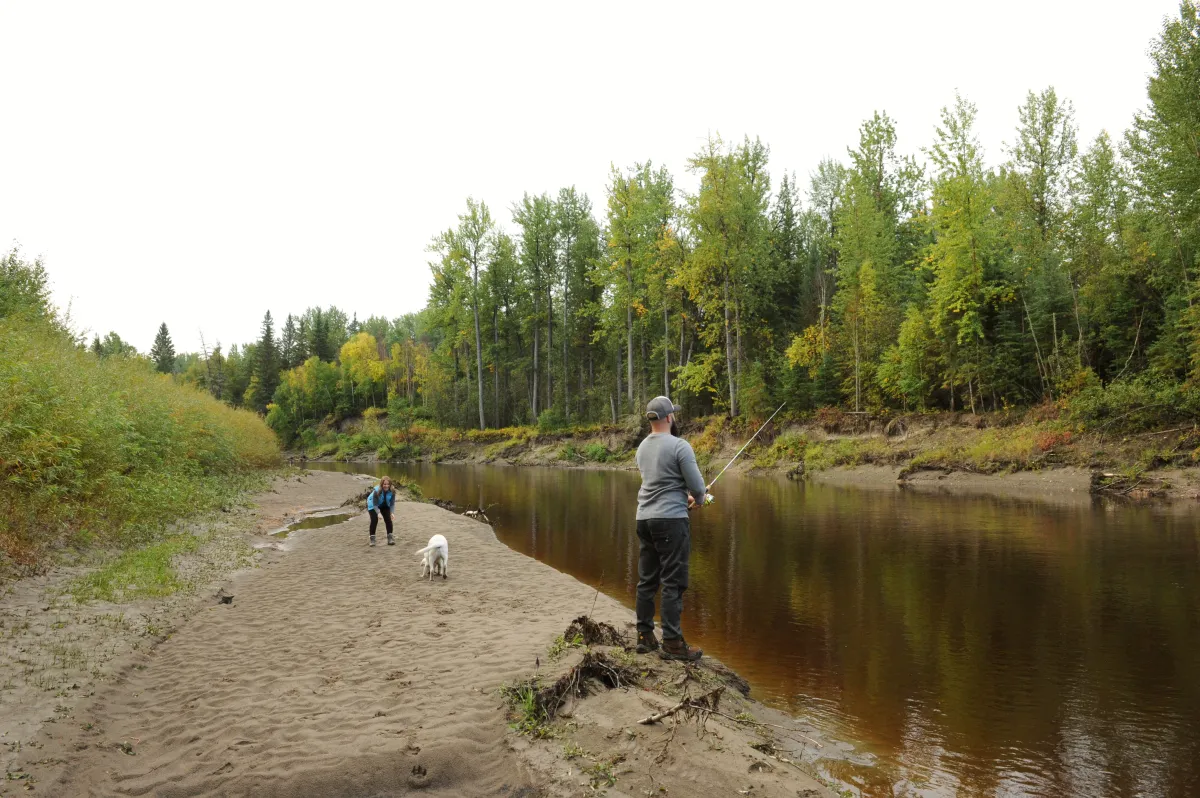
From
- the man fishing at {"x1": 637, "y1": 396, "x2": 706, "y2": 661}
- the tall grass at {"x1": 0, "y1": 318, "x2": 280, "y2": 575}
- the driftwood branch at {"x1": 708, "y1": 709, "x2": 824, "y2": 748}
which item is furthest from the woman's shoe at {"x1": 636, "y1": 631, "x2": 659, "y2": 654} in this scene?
the tall grass at {"x1": 0, "y1": 318, "x2": 280, "y2": 575}

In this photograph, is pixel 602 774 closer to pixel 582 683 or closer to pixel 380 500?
pixel 582 683

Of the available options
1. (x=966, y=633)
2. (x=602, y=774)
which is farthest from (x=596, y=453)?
(x=602, y=774)

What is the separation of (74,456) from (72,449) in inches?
35.5

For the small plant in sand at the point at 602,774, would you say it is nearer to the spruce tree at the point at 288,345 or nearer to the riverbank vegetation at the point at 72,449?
the riverbank vegetation at the point at 72,449

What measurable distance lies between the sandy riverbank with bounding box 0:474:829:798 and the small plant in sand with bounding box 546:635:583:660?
11 cm

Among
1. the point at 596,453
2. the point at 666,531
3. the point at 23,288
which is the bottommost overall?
the point at 596,453

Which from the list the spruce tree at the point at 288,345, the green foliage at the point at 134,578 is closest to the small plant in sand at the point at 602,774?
the green foliage at the point at 134,578

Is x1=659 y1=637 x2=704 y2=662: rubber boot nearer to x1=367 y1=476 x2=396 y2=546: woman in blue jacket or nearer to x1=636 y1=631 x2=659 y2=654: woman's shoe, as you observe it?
x1=636 y1=631 x2=659 y2=654: woman's shoe

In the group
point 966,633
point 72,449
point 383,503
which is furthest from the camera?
point 383,503

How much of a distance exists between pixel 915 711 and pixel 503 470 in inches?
1645

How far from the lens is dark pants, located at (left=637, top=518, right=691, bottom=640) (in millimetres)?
5988

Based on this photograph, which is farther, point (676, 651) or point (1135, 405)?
point (1135, 405)

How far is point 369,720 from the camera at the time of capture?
4871 mm

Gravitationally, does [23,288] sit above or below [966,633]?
above
